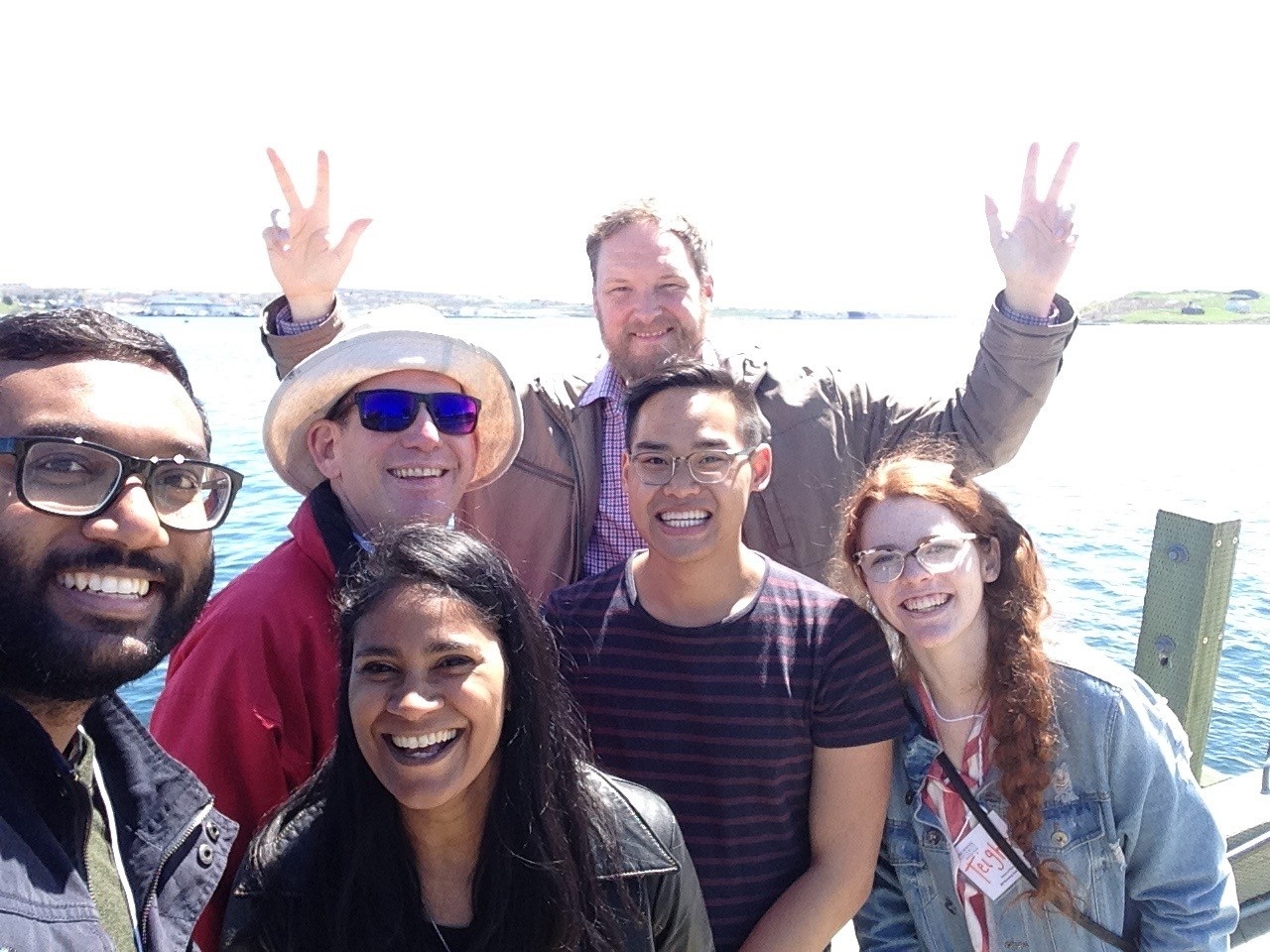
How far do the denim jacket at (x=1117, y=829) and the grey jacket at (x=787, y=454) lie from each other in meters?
1.10

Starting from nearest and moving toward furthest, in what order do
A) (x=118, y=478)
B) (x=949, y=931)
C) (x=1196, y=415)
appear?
1. (x=118, y=478)
2. (x=949, y=931)
3. (x=1196, y=415)

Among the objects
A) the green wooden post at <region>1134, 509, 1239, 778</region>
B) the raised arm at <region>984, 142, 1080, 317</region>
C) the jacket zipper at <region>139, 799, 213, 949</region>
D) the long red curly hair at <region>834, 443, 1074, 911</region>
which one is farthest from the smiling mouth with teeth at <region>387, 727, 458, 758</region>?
the green wooden post at <region>1134, 509, 1239, 778</region>

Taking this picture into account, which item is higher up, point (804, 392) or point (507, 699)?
point (804, 392)

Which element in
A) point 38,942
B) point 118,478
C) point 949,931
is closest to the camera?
point 38,942

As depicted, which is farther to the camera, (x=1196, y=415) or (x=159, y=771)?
(x=1196, y=415)

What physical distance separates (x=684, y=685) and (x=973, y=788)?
803 millimetres

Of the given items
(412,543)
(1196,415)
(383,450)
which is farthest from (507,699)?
(1196,415)

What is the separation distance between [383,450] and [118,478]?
865mm

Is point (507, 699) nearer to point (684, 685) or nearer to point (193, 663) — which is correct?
point (684, 685)

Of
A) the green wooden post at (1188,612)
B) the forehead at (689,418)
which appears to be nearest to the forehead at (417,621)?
the forehead at (689,418)

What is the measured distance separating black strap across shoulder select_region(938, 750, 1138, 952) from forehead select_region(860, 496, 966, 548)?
0.56m

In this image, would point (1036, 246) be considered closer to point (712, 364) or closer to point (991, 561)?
point (712, 364)

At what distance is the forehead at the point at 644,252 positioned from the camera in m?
3.71

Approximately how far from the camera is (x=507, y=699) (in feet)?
7.06
